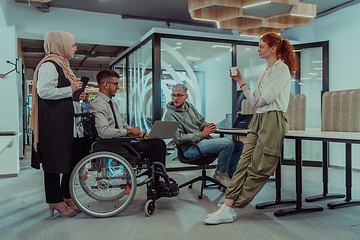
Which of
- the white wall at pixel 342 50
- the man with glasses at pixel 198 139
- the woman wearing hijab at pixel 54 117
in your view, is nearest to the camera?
the woman wearing hijab at pixel 54 117

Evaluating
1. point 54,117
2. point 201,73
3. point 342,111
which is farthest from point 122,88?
point 342,111

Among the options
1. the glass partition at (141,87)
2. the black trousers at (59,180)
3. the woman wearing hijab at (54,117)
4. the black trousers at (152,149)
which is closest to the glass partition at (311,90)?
the glass partition at (141,87)

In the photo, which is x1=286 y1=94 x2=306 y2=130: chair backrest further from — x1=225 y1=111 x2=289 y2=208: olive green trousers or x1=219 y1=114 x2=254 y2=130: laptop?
x1=225 y1=111 x2=289 y2=208: olive green trousers

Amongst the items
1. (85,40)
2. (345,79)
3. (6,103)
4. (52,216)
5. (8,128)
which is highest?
(85,40)

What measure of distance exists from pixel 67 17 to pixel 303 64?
4593mm

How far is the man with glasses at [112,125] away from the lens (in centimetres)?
260

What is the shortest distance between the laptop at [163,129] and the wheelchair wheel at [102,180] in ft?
1.21

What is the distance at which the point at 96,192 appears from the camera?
2.63 m

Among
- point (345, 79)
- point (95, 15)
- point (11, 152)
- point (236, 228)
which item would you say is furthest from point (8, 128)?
point (345, 79)

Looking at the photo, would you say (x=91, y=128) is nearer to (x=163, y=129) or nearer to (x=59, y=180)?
(x=59, y=180)

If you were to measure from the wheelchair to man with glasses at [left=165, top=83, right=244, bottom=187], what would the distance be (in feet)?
1.66

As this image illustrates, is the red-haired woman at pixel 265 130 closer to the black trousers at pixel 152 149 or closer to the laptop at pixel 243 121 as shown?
the black trousers at pixel 152 149

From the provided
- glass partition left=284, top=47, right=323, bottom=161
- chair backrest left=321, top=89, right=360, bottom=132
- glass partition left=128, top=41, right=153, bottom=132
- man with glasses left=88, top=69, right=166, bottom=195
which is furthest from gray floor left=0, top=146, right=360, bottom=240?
glass partition left=128, top=41, right=153, bottom=132

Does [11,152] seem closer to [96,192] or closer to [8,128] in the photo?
[8,128]
